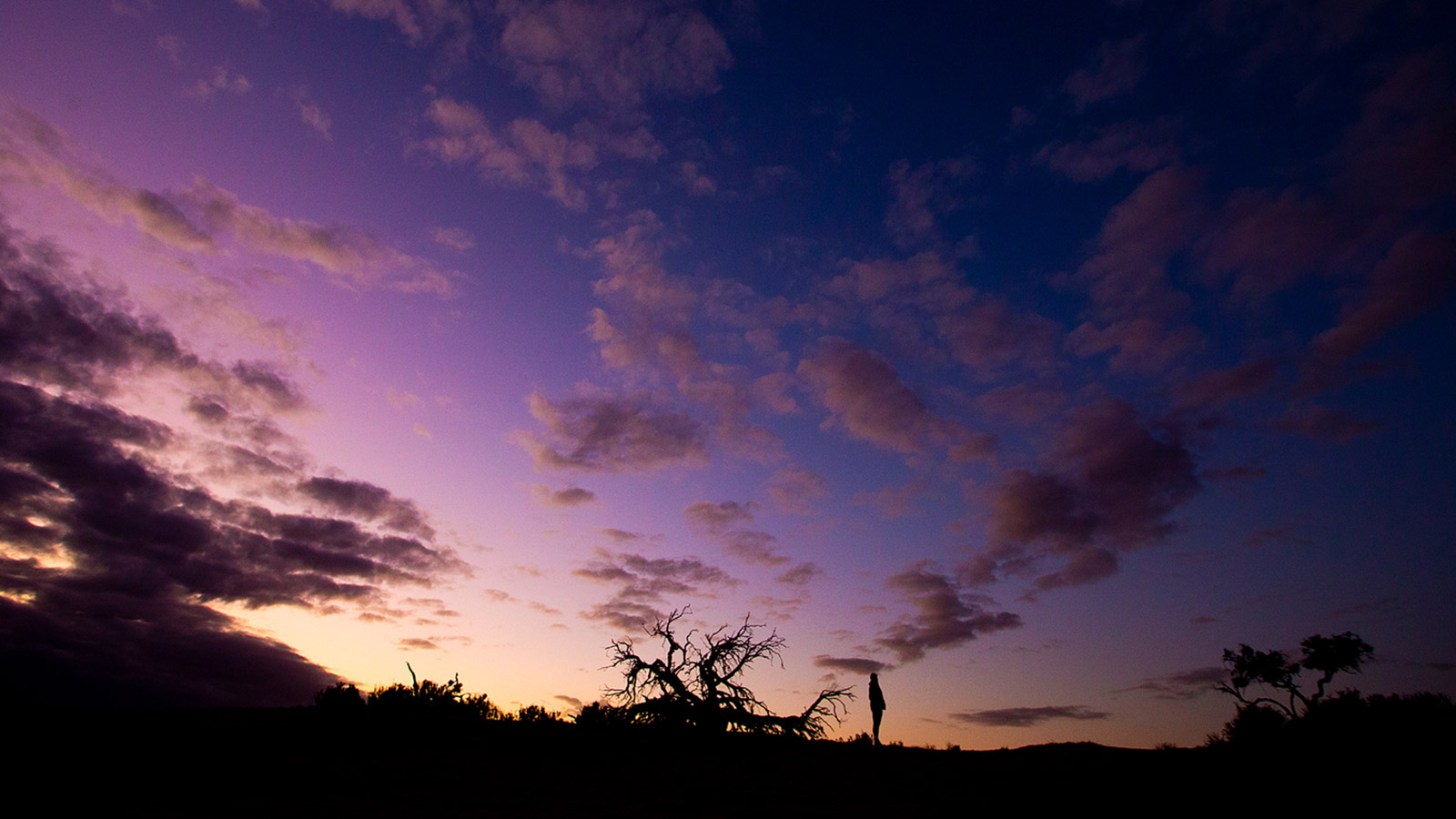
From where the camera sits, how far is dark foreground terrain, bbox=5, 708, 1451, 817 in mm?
11453

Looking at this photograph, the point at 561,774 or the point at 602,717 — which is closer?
the point at 561,774

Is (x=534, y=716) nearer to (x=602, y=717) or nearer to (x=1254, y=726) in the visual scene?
(x=602, y=717)

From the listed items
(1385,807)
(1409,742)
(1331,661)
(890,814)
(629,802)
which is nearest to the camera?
(1385,807)

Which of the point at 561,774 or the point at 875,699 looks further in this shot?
the point at 875,699

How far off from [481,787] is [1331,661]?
45019 mm

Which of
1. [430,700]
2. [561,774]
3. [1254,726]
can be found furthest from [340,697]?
[1254,726]

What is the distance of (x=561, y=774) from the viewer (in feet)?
48.4

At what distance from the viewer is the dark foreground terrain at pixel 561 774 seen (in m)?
11.5

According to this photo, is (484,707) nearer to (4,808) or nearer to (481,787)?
(481,787)

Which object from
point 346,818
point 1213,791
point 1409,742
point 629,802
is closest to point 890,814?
point 629,802

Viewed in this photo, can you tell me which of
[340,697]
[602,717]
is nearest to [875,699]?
[602,717]

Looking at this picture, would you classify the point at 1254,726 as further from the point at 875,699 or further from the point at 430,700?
the point at 430,700

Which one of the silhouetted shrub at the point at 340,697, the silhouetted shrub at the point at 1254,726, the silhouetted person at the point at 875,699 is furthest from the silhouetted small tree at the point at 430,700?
the silhouetted shrub at the point at 1254,726

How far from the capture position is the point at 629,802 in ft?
40.8
